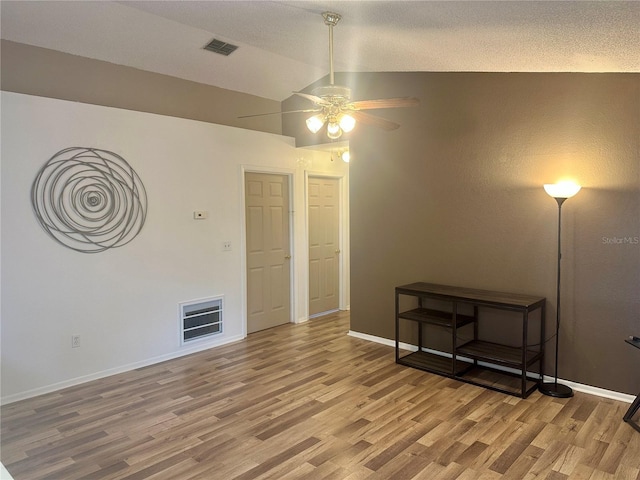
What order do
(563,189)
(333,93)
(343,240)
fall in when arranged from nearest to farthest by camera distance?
1. (333,93)
2. (563,189)
3. (343,240)

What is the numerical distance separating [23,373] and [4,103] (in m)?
2.21

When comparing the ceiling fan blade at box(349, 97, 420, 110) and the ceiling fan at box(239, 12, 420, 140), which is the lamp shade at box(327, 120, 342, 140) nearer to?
the ceiling fan at box(239, 12, 420, 140)

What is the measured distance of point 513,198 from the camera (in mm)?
3869

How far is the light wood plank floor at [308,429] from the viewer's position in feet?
8.43

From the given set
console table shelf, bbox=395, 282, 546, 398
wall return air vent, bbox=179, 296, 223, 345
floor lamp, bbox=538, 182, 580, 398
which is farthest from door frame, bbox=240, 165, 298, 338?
floor lamp, bbox=538, 182, 580, 398

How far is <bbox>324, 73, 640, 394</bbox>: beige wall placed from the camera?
334cm

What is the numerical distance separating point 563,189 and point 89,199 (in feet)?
13.3

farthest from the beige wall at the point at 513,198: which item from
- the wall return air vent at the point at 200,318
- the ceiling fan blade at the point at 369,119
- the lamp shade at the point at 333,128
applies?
the wall return air vent at the point at 200,318

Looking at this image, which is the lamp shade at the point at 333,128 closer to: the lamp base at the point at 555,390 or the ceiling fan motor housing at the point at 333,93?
the ceiling fan motor housing at the point at 333,93

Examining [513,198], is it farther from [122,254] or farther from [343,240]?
[122,254]

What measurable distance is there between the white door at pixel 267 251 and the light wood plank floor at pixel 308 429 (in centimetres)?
134

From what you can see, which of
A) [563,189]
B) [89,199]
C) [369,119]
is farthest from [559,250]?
[89,199]

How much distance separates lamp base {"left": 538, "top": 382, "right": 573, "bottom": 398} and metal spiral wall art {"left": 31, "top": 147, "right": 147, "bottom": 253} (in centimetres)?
398

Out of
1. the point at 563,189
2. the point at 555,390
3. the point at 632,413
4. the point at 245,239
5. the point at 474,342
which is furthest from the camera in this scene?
the point at 245,239
